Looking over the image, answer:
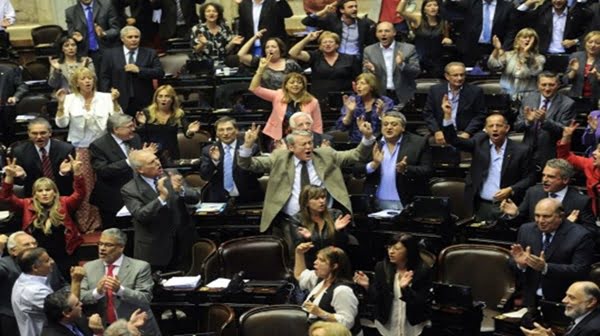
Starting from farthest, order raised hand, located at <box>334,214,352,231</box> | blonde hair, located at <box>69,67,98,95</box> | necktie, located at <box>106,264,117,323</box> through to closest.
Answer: blonde hair, located at <box>69,67,98,95</box>
raised hand, located at <box>334,214,352,231</box>
necktie, located at <box>106,264,117,323</box>

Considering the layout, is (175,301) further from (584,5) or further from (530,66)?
(584,5)

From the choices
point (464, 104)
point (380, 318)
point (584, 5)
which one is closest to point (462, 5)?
point (584, 5)

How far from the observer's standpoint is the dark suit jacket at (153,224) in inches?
395

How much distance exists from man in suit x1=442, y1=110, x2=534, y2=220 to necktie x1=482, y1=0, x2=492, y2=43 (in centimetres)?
298

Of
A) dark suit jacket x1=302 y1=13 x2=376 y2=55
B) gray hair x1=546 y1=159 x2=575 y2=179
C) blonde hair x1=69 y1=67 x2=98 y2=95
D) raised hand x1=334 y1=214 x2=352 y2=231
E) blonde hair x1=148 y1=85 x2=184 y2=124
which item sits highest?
dark suit jacket x1=302 y1=13 x2=376 y2=55

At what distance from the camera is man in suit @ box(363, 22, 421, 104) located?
1245 centimetres

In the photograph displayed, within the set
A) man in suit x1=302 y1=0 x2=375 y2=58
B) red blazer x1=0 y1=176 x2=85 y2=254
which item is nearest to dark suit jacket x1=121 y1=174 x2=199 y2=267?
red blazer x1=0 y1=176 x2=85 y2=254

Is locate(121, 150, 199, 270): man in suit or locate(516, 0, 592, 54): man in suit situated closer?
locate(121, 150, 199, 270): man in suit

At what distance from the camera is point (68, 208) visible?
10.5 m

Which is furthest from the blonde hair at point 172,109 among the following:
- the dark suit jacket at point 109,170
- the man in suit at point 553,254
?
the man in suit at point 553,254

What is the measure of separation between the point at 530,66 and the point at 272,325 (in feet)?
14.2

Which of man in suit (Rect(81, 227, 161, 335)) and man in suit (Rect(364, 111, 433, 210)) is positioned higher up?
man in suit (Rect(364, 111, 433, 210))

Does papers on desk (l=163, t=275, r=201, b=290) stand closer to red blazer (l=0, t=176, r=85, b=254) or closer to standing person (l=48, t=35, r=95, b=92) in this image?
red blazer (l=0, t=176, r=85, b=254)

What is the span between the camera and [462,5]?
1338cm
